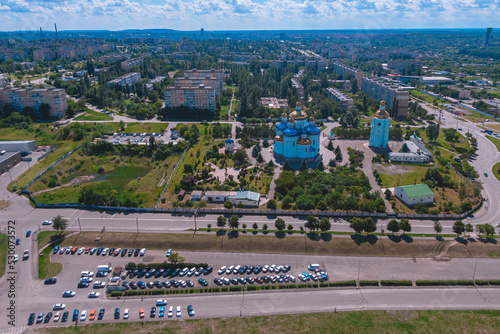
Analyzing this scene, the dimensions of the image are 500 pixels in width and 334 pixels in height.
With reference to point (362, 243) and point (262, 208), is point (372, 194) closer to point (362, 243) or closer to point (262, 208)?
point (362, 243)

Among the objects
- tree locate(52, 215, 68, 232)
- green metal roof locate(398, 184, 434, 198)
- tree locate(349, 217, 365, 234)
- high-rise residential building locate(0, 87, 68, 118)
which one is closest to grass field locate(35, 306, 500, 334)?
tree locate(349, 217, 365, 234)

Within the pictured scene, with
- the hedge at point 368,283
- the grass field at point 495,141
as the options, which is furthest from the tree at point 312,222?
the grass field at point 495,141

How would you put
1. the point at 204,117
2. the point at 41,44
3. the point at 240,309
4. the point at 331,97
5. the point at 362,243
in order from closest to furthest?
the point at 240,309 → the point at 362,243 → the point at 204,117 → the point at 331,97 → the point at 41,44

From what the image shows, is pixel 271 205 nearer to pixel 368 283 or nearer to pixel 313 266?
pixel 313 266

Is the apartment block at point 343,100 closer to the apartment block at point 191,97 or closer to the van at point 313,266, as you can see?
the apartment block at point 191,97

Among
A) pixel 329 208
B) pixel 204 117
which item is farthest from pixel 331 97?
pixel 329 208

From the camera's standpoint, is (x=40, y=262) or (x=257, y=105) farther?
(x=257, y=105)
